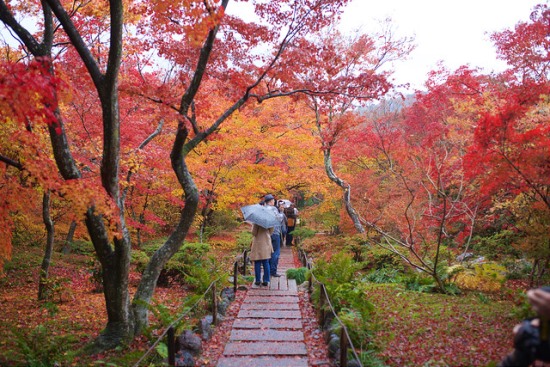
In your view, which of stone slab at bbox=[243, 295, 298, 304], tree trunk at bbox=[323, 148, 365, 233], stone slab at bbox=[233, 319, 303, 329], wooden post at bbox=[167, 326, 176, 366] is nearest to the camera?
wooden post at bbox=[167, 326, 176, 366]

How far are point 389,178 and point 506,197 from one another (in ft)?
23.7

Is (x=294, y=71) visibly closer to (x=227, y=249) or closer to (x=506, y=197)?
(x=506, y=197)

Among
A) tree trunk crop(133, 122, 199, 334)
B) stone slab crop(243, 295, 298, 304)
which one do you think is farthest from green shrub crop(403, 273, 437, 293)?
tree trunk crop(133, 122, 199, 334)

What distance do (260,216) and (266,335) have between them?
305cm

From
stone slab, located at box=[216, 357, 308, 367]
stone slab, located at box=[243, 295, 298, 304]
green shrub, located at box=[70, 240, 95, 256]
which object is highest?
green shrub, located at box=[70, 240, 95, 256]

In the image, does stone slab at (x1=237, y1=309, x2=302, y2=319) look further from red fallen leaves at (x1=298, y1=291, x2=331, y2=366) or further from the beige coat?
the beige coat

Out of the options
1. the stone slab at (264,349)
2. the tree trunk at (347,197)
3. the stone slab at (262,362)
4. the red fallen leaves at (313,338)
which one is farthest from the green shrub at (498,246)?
the stone slab at (262,362)

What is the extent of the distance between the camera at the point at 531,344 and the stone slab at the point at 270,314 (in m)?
5.07

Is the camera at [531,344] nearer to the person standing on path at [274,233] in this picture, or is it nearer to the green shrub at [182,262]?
the person standing on path at [274,233]

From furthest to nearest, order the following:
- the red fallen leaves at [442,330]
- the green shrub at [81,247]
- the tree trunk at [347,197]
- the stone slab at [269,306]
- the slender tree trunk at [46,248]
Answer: the green shrub at [81,247]
the tree trunk at [347,197]
the slender tree trunk at [46,248]
the stone slab at [269,306]
the red fallen leaves at [442,330]

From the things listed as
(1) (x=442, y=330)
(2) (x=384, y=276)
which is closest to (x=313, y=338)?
(1) (x=442, y=330)

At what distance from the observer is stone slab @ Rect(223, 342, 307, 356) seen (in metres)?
5.65

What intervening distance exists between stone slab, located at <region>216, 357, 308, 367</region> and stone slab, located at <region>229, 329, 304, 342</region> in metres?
0.72

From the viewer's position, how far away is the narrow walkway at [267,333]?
17.8 ft
